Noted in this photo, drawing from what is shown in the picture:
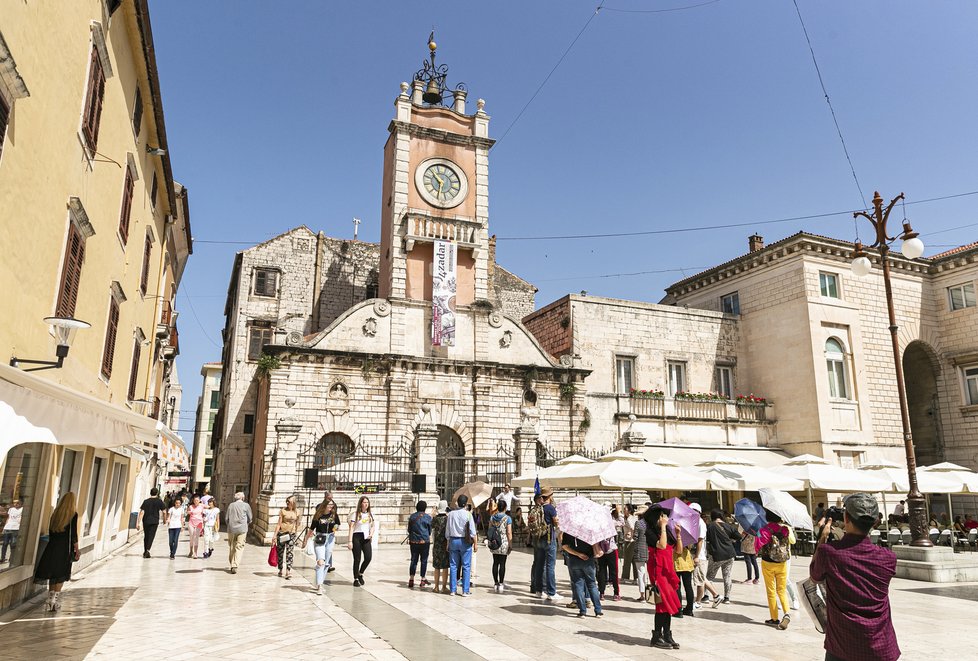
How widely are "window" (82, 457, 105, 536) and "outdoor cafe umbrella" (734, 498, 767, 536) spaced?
12177mm

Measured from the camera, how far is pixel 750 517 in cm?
991

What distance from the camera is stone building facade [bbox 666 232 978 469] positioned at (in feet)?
83.7

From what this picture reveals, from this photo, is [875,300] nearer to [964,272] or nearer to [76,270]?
[964,272]

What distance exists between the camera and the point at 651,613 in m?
9.57

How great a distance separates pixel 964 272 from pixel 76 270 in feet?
102

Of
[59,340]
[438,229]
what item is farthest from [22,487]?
[438,229]

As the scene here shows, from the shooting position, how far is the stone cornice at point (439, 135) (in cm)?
2522

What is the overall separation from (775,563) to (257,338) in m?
27.6

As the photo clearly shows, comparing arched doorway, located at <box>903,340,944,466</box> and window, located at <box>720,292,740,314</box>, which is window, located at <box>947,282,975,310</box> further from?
window, located at <box>720,292,740,314</box>

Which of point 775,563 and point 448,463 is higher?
point 448,463

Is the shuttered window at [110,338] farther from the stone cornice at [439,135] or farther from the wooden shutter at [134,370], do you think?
the stone cornice at [439,135]

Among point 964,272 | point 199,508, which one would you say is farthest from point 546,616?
point 964,272

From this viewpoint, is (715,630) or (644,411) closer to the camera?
(715,630)

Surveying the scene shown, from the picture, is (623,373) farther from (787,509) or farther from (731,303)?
(787,509)
